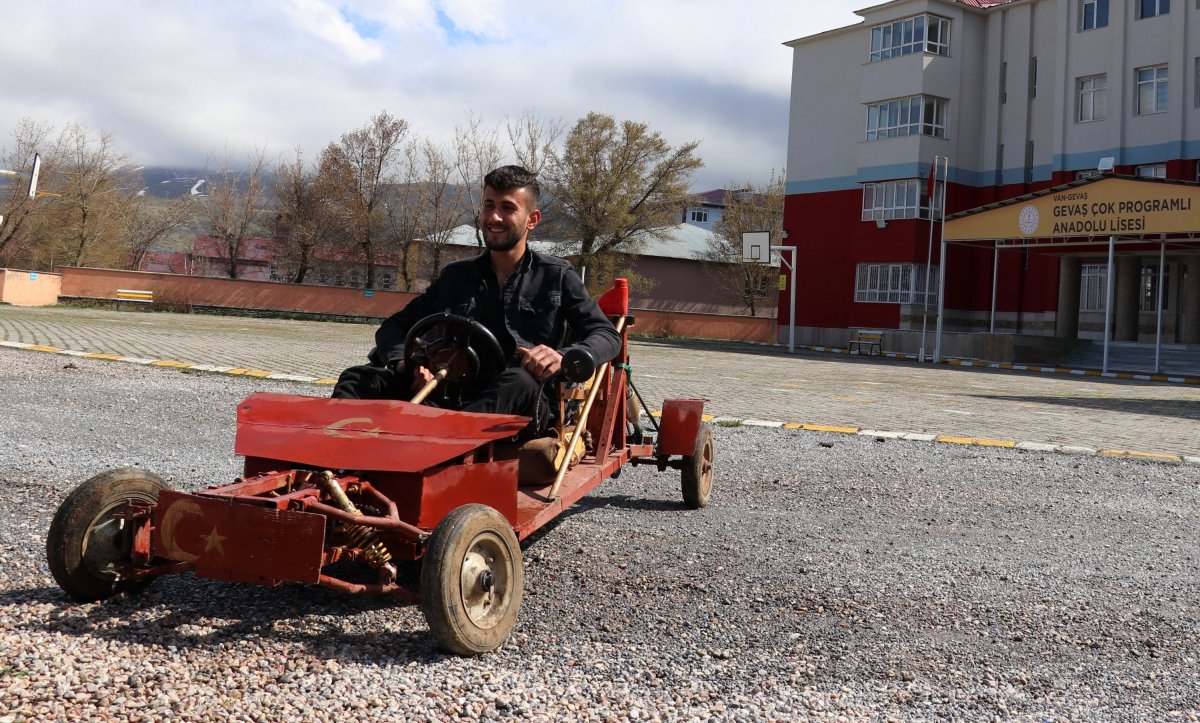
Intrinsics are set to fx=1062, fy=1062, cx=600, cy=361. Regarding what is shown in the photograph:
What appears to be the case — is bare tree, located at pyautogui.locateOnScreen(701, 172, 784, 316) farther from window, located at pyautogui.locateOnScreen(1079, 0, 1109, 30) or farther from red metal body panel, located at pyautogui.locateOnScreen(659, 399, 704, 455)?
red metal body panel, located at pyautogui.locateOnScreen(659, 399, 704, 455)

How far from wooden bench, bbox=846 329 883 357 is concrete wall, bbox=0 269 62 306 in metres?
29.5

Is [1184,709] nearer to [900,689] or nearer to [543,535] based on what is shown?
[900,689]

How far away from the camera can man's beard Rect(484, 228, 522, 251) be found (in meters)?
4.59

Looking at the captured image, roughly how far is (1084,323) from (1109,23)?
974 cm

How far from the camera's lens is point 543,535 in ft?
16.9

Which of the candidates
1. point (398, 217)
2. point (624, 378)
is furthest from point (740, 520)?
point (398, 217)

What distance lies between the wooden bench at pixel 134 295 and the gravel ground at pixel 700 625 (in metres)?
36.7

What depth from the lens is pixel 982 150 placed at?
3859cm

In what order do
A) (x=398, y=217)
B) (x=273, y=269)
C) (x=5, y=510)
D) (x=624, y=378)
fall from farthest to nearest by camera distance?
1. (x=273, y=269)
2. (x=398, y=217)
3. (x=624, y=378)
4. (x=5, y=510)

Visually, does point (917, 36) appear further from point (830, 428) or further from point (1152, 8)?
point (830, 428)

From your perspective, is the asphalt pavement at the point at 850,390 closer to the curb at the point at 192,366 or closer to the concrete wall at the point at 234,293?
the curb at the point at 192,366

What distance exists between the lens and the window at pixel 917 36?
37.8m

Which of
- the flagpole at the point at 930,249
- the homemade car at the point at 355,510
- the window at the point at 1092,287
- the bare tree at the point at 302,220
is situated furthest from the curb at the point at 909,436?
the bare tree at the point at 302,220

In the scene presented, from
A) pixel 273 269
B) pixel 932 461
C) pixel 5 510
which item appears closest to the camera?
pixel 5 510
